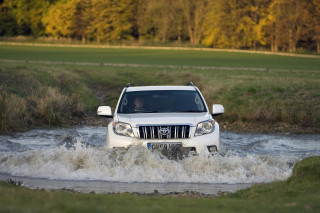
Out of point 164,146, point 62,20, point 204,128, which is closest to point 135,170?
point 164,146

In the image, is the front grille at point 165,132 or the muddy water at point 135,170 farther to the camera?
the front grille at point 165,132

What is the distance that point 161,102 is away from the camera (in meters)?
12.7

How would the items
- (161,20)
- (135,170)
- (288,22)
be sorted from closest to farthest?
(135,170) < (288,22) < (161,20)

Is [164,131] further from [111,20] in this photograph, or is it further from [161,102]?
[111,20]

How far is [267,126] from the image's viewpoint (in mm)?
21719

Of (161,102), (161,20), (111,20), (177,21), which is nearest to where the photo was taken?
(161,102)

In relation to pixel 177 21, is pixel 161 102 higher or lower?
higher

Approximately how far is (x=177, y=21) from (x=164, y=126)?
319 ft

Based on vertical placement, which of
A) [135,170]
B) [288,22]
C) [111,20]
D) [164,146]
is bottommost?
[111,20]

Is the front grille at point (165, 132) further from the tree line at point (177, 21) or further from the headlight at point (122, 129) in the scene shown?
the tree line at point (177, 21)

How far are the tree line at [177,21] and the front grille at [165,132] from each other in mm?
68783

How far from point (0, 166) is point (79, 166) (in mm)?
1871

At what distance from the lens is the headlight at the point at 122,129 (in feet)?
37.0

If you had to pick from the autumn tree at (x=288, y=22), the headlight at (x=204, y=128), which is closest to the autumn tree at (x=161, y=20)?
the autumn tree at (x=288, y=22)
